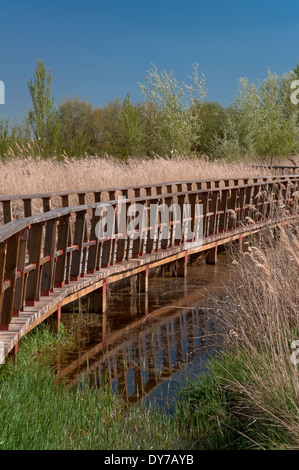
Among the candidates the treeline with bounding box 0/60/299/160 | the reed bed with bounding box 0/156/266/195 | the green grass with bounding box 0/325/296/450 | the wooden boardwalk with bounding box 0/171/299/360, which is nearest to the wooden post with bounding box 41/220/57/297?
the wooden boardwalk with bounding box 0/171/299/360

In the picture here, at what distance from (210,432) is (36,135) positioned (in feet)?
82.9

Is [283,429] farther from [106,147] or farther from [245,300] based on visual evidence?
[106,147]

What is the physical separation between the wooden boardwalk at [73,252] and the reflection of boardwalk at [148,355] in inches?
29.1

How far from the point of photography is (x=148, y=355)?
301 inches

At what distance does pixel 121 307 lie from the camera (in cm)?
1005

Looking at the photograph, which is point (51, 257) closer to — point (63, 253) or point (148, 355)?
point (63, 253)

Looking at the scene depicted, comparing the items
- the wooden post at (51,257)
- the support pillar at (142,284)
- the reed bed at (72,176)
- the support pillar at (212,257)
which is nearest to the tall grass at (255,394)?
the wooden post at (51,257)

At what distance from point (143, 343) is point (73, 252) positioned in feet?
4.56

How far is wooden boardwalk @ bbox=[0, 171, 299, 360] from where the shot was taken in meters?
5.88

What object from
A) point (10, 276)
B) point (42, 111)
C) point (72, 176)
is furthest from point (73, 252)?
point (42, 111)

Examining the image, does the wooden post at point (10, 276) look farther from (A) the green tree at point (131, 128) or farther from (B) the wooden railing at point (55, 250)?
(A) the green tree at point (131, 128)
